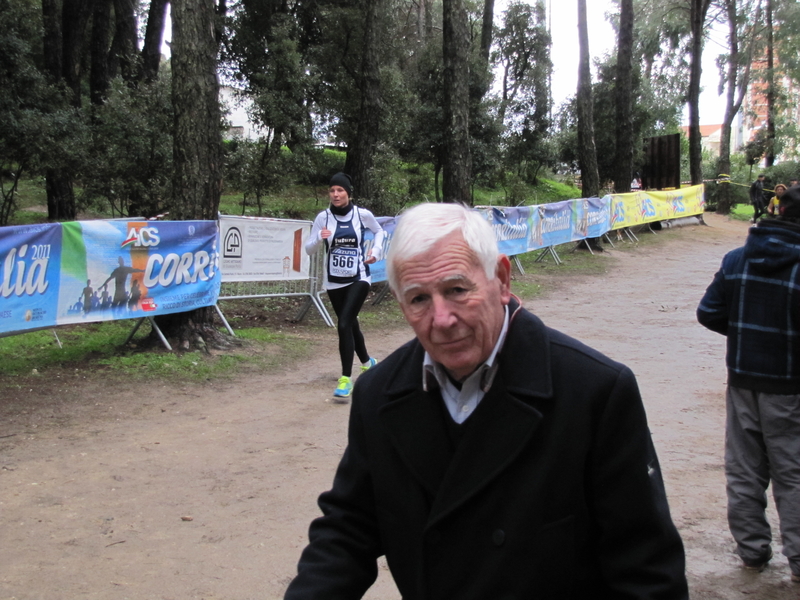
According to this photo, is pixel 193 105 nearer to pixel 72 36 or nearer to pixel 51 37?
pixel 51 37

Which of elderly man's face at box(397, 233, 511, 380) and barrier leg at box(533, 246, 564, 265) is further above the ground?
elderly man's face at box(397, 233, 511, 380)

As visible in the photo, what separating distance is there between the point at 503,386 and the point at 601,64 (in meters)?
35.1

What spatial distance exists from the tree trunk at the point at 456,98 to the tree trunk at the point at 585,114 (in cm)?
812

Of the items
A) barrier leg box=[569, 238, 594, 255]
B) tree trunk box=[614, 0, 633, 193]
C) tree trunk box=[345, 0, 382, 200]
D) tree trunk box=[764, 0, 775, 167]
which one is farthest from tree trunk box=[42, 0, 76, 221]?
tree trunk box=[764, 0, 775, 167]

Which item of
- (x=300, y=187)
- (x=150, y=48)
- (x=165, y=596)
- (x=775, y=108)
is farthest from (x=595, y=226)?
(x=775, y=108)

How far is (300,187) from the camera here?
86.6ft

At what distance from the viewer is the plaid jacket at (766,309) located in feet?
12.8

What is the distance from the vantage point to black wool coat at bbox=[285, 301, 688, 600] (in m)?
1.63

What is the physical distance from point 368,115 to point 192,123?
648cm

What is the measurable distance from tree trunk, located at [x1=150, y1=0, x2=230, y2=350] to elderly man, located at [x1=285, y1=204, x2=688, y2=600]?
7172mm

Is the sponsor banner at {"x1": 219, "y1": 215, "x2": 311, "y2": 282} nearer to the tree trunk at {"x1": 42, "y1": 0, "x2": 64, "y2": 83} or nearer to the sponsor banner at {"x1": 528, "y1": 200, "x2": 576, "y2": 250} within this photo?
the sponsor banner at {"x1": 528, "y1": 200, "x2": 576, "y2": 250}

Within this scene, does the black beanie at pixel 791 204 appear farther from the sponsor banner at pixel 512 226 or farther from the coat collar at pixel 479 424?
the sponsor banner at pixel 512 226

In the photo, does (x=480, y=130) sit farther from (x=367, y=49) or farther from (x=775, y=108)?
(x=775, y=108)

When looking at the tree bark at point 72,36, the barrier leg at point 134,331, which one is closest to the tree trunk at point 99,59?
the tree bark at point 72,36
